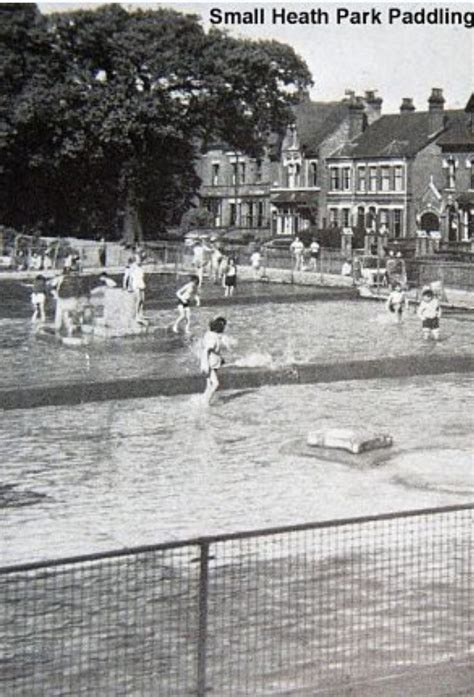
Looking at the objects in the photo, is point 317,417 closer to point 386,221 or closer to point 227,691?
point 227,691

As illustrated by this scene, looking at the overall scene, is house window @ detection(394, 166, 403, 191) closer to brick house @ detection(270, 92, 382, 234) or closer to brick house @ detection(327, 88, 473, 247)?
brick house @ detection(327, 88, 473, 247)

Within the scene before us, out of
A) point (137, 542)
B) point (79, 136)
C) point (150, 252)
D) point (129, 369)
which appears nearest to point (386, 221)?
point (150, 252)

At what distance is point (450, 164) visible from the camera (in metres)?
56.3

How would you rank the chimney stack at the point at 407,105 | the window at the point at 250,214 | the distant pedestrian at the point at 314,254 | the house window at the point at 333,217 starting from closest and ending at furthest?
the distant pedestrian at the point at 314,254 → the chimney stack at the point at 407,105 → the house window at the point at 333,217 → the window at the point at 250,214

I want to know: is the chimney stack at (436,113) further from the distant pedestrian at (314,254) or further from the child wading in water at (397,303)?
the child wading in water at (397,303)

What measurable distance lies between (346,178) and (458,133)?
789 cm

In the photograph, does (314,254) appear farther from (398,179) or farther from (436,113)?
(436,113)

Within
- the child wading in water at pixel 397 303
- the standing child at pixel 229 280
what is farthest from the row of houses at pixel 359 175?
the child wading in water at pixel 397 303

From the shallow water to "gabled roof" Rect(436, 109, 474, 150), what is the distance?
3907 centimetres

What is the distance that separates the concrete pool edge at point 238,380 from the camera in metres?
16.3

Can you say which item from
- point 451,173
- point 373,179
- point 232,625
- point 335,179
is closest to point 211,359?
point 232,625

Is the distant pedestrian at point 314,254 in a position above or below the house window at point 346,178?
below

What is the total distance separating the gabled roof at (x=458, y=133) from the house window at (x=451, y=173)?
77 centimetres

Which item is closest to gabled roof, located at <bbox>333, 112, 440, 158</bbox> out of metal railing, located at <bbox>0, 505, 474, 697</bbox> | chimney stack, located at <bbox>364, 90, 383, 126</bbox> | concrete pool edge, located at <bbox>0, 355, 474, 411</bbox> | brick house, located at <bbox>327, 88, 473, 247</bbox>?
brick house, located at <bbox>327, 88, 473, 247</bbox>
